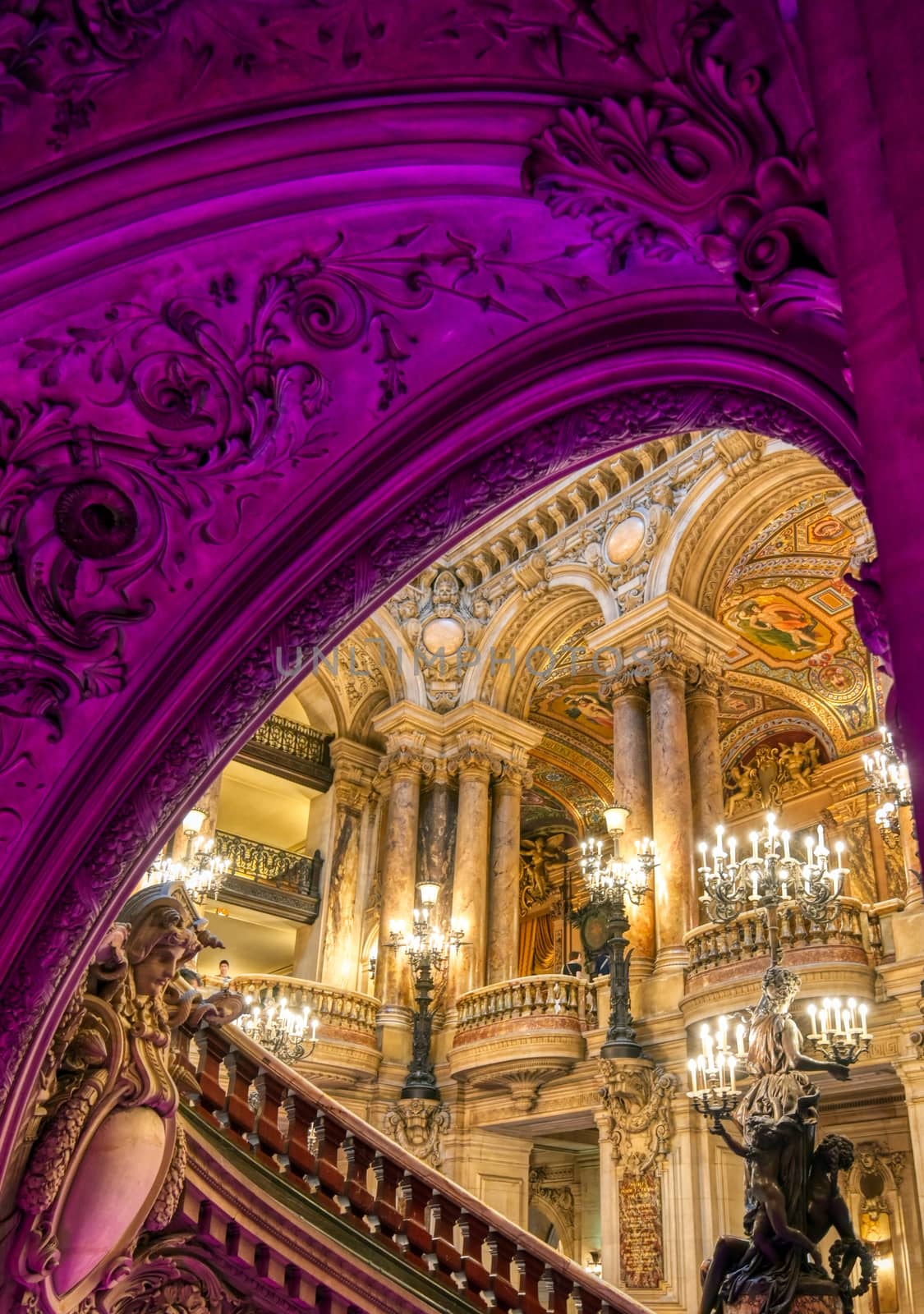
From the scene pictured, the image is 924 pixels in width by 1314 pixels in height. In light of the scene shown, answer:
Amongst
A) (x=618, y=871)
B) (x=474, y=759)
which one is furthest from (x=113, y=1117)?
(x=474, y=759)

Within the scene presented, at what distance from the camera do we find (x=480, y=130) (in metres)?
2.82

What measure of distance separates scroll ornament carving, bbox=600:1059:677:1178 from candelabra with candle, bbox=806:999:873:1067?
1946mm

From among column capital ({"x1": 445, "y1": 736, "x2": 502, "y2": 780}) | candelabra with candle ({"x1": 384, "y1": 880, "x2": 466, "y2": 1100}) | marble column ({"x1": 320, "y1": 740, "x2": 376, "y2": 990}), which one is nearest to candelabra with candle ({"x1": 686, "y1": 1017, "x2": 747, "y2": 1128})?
candelabra with candle ({"x1": 384, "y1": 880, "x2": 466, "y2": 1100})

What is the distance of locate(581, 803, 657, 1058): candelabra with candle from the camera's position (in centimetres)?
1252

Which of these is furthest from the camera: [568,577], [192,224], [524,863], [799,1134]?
[524,863]

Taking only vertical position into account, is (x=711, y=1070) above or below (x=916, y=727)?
above

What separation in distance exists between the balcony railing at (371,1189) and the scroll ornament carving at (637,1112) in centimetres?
600

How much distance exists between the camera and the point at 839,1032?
9766 mm

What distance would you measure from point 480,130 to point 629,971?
11490 millimetres

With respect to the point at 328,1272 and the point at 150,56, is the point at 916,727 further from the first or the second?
the point at 328,1272

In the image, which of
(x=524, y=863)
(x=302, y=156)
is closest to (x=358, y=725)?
(x=524, y=863)

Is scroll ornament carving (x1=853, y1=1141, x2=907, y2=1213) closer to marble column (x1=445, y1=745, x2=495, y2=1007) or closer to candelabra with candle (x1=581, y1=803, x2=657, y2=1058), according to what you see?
candelabra with candle (x1=581, y1=803, x2=657, y2=1058)

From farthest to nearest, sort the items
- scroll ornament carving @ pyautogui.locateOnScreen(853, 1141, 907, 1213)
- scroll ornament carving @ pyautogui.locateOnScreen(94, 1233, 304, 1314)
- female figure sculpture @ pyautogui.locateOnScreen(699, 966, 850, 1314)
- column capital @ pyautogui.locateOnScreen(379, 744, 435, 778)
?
column capital @ pyautogui.locateOnScreen(379, 744, 435, 778) < scroll ornament carving @ pyautogui.locateOnScreen(853, 1141, 907, 1213) < female figure sculpture @ pyautogui.locateOnScreen(699, 966, 850, 1314) < scroll ornament carving @ pyautogui.locateOnScreen(94, 1233, 304, 1314)

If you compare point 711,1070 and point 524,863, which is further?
point 524,863
